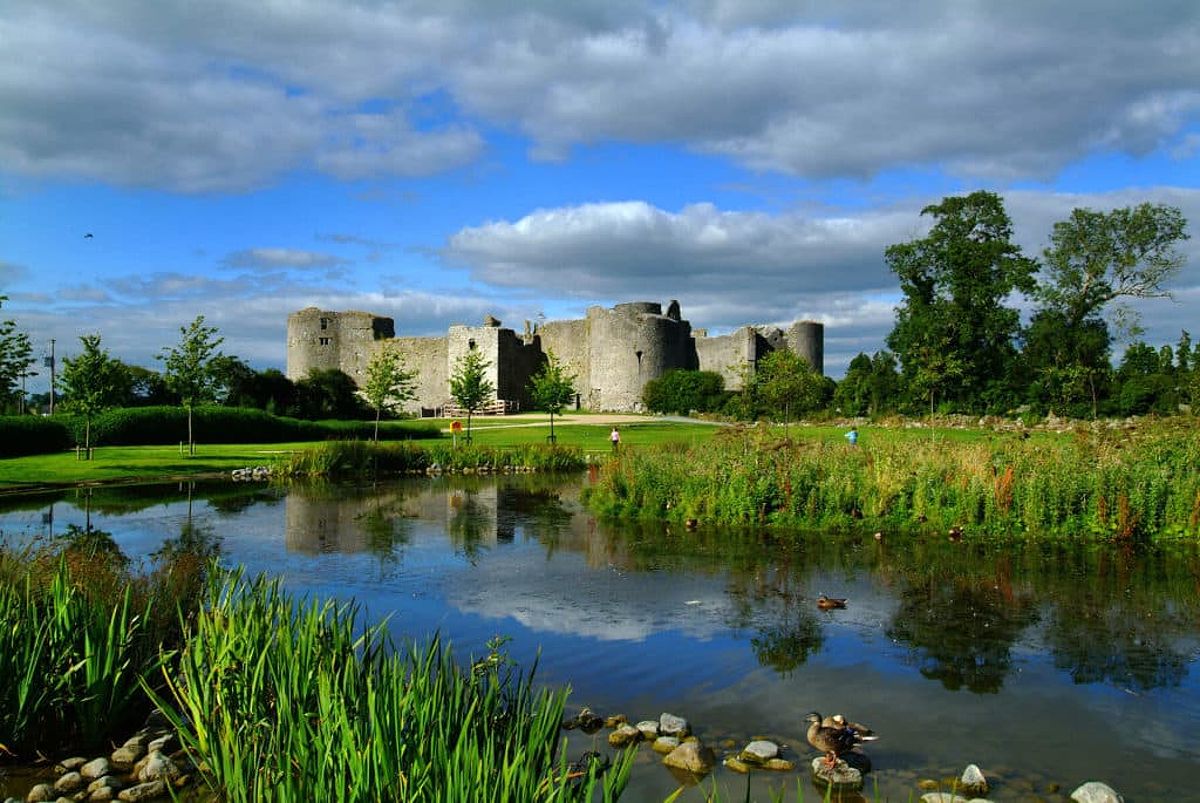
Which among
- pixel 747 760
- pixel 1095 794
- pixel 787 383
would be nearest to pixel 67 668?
pixel 747 760

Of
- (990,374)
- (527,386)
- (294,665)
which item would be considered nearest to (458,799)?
(294,665)

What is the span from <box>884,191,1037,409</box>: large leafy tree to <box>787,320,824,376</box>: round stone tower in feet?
54.3

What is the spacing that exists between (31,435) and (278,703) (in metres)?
30.5

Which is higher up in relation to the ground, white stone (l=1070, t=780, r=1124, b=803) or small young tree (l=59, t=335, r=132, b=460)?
small young tree (l=59, t=335, r=132, b=460)

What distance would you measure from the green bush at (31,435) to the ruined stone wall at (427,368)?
1220 inches

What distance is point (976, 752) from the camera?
521 cm

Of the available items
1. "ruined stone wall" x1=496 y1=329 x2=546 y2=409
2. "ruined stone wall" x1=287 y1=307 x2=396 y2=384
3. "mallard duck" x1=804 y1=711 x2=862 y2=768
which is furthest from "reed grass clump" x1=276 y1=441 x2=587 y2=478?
"ruined stone wall" x1=287 y1=307 x2=396 y2=384

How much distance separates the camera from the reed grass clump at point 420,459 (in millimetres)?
24203

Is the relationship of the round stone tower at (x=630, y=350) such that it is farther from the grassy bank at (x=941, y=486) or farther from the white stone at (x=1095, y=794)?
the white stone at (x=1095, y=794)

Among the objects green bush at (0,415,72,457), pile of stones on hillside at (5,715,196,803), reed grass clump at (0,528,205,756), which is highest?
green bush at (0,415,72,457)

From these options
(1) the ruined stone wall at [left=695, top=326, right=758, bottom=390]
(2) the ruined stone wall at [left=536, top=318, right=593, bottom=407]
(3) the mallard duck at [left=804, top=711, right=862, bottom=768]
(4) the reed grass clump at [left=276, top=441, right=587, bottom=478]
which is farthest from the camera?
(2) the ruined stone wall at [left=536, top=318, right=593, bottom=407]

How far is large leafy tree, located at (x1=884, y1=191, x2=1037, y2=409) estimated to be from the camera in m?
38.2

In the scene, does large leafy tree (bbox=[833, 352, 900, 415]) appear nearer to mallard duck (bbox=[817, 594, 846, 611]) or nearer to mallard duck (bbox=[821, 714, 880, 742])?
mallard duck (bbox=[817, 594, 846, 611])

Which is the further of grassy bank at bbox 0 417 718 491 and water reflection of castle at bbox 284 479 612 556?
grassy bank at bbox 0 417 718 491
